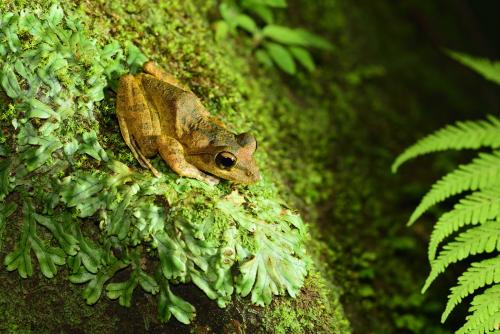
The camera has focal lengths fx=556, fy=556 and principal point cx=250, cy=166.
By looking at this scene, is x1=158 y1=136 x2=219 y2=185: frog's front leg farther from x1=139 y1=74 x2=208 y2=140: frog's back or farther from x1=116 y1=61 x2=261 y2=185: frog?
x1=139 y1=74 x2=208 y2=140: frog's back

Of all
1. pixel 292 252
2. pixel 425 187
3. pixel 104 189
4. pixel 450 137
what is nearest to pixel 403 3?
pixel 425 187

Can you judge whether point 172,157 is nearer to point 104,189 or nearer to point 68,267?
point 104,189

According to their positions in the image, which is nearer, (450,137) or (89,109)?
(89,109)

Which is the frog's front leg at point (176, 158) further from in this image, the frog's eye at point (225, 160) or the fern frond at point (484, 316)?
the fern frond at point (484, 316)

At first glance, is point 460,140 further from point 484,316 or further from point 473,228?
point 484,316

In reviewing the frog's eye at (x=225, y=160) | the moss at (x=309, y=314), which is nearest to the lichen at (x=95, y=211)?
the moss at (x=309, y=314)

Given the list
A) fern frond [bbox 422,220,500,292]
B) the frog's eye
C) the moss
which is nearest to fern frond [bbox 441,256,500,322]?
fern frond [bbox 422,220,500,292]

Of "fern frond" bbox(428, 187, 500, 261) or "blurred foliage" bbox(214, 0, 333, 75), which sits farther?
"blurred foliage" bbox(214, 0, 333, 75)
